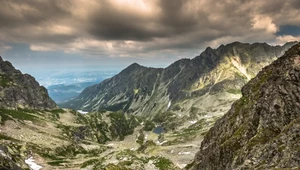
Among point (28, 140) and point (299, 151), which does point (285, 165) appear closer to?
point (299, 151)

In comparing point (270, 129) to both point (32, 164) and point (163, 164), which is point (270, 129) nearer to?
point (163, 164)

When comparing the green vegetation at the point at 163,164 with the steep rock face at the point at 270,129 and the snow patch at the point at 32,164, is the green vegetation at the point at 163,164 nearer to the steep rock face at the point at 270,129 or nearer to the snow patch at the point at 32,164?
the steep rock face at the point at 270,129

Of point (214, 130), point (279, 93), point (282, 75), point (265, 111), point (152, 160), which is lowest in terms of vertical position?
point (152, 160)

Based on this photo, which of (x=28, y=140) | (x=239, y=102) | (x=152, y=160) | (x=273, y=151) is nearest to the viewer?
(x=273, y=151)

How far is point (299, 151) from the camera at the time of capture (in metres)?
40.4

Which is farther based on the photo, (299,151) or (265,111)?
(265,111)

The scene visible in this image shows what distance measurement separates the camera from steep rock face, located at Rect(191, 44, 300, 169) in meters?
46.5

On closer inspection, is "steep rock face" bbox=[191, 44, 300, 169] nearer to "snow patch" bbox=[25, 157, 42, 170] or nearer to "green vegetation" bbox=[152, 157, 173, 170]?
"green vegetation" bbox=[152, 157, 173, 170]

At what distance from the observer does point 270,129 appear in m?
59.4

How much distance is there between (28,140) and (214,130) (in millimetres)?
149658

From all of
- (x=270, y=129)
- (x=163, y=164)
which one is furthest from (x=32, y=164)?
(x=270, y=129)

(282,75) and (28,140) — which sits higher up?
→ (282,75)

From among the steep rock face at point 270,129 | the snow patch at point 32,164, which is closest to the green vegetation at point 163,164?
the steep rock face at point 270,129

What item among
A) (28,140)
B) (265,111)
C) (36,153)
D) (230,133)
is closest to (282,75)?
(265,111)
